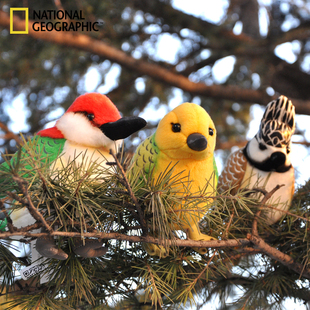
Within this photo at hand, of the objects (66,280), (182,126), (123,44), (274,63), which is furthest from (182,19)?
(66,280)

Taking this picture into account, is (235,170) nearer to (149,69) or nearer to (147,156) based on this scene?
(147,156)

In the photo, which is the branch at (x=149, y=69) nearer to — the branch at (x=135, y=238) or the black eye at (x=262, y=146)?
the black eye at (x=262, y=146)

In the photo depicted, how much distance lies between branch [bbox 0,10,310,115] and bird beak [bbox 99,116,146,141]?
2.64 feet

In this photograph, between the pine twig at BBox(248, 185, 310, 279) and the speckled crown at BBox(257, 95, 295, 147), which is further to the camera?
the speckled crown at BBox(257, 95, 295, 147)

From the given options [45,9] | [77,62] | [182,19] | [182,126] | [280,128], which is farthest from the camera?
[77,62]

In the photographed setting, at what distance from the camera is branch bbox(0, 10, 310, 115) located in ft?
4.25

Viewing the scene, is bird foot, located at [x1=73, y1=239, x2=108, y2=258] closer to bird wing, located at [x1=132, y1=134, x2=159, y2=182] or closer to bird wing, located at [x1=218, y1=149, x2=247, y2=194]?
bird wing, located at [x1=132, y1=134, x2=159, y2=182]

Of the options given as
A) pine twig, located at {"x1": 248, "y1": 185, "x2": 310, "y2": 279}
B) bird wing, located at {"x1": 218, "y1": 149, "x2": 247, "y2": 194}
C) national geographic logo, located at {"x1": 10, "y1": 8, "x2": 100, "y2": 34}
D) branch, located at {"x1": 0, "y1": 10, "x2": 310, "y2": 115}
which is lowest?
pine twig, located at {"x1": 248, "y1": 185, "x2": 310, "y2": 279}

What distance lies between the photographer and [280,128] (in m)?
0.77

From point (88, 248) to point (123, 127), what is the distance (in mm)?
209

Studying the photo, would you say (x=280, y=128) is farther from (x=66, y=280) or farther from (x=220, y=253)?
(x=66, y=280)

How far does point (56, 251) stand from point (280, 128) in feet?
1.85

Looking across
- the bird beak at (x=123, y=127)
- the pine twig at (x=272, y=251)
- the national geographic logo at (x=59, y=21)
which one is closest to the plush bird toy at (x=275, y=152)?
the pine twig at (x=272, y=251)

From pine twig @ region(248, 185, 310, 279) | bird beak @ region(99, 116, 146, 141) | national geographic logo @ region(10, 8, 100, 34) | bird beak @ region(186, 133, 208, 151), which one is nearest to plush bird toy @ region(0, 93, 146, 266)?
bird beak @ region(99, 116, 146, 141)
